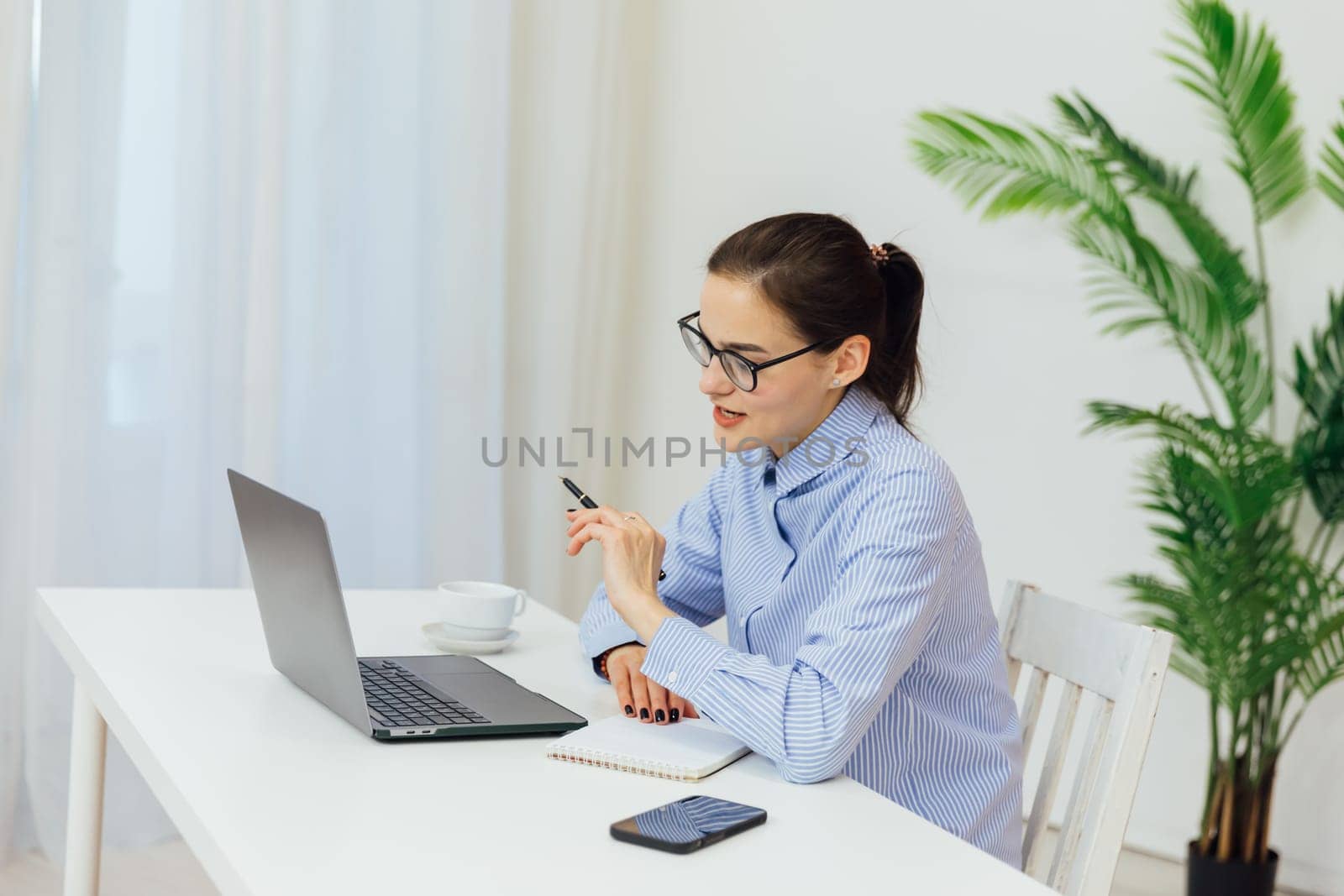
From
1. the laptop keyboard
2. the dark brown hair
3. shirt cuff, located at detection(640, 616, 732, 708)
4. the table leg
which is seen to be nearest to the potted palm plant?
the dark brown hair

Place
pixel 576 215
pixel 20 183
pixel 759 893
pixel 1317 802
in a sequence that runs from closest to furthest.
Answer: pixel 759 893 → pixel 20 183 → pixel 1317 802 → pixel 576 215

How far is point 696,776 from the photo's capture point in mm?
1162

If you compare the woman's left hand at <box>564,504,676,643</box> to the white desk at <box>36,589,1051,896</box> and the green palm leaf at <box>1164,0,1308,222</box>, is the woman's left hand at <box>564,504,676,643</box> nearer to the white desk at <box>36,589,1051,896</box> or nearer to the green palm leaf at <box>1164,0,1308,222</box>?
the white desk at <box>36,589,1051,896</box>

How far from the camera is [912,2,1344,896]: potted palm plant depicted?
8.39 feet

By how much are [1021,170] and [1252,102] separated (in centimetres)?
49

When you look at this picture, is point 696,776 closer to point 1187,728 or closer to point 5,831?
point 5,831

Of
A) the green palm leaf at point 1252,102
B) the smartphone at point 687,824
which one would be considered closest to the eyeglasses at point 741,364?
the smartphone at point 687,824

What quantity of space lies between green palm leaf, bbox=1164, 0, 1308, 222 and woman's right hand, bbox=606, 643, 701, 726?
178 cm

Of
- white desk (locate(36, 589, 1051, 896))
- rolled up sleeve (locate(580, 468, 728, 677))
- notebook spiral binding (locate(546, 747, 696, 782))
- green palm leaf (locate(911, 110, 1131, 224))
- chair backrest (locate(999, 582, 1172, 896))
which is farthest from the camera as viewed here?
green palm leaf (locate(911, 110, 1131, 224))

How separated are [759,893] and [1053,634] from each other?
0.72 metres

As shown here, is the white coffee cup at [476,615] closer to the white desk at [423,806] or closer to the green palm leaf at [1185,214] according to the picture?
the white desk at [423,806]

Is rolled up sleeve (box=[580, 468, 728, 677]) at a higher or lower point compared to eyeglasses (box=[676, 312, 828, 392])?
lower

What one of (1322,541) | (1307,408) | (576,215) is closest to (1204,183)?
(1307,408)

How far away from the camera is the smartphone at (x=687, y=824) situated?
977 mm
